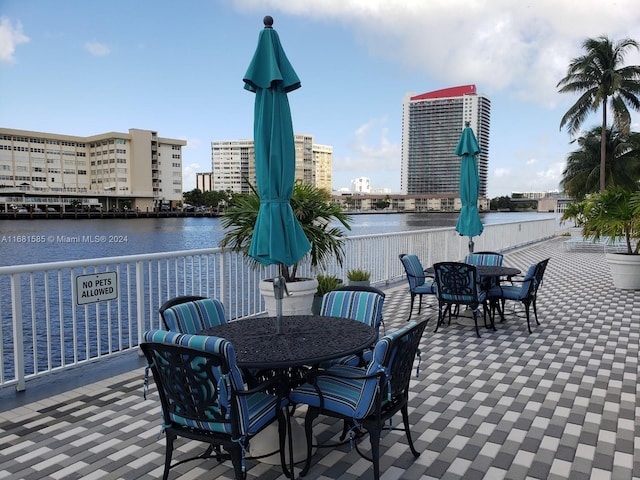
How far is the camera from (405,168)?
3444 centimetres

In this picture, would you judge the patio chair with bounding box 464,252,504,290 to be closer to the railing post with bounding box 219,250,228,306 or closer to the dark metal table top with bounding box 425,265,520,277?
the dark metal table top with bounding box 425,265,520,277

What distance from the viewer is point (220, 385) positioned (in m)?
2.14

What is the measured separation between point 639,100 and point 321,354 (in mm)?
27493

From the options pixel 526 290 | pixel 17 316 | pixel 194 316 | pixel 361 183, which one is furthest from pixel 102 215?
pixel 361 183

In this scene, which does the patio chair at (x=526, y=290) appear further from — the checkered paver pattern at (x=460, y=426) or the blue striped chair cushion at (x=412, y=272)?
the blue striped chair cushion at (x=412, y=272)

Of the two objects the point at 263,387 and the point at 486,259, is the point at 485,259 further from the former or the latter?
the point at 263,387

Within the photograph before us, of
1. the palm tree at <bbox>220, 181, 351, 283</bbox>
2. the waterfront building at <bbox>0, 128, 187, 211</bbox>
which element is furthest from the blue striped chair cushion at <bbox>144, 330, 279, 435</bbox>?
the waterfront building at <bbox>0, 128, 187, 211</bbox>

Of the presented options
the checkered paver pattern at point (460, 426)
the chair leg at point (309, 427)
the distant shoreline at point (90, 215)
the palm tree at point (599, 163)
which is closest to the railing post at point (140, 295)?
the checkered paver pattern at point (460, 426)

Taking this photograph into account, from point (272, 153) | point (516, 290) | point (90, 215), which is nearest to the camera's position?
point (272, 153)

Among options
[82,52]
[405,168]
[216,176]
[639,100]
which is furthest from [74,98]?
[216,176]

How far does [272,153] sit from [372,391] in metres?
1.74

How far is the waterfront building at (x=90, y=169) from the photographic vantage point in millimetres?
78562

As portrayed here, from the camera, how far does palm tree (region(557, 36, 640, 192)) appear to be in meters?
22.9

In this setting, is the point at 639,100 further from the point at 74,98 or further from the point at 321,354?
the point at 74,98
